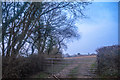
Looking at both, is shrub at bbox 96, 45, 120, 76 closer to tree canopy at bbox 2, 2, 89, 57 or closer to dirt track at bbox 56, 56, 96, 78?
dirt track at bbox 56, 56, 96, 78

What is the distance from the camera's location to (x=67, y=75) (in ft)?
20.4

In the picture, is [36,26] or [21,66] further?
[36,26]

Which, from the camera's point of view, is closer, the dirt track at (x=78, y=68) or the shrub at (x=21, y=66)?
the shrub at (x=21, y=66)

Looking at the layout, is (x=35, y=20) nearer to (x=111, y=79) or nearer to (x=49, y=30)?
(x=49, y=30)

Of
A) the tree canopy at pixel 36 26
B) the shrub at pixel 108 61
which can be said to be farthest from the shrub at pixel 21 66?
the shrub at pixel 108 61

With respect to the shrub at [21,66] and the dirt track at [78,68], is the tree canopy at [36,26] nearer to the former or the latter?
the shrub at [21,66]

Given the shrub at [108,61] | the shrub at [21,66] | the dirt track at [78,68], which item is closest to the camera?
the shrub at [108,61]

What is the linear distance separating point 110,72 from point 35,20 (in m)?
5.11

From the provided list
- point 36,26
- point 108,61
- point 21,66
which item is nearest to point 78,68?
point 108,61

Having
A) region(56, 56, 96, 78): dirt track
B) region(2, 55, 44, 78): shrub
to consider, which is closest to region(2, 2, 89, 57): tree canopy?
region(2, 55, 44, 78): shrub

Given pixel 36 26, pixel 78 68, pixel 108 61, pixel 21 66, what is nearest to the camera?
pixel 108 61

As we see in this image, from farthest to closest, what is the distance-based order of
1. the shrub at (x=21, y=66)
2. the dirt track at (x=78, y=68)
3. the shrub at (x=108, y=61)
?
the dirt track at (x=78, y=68) → the shrub at (x=21, y=66) → the shrub at (x=108, y=61)

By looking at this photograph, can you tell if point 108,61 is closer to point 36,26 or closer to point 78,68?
point 78,68

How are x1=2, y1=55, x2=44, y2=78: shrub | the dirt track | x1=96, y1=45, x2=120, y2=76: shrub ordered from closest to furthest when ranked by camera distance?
x1=96, y1=45, x2=120, y2=76: shrub
x1=2, y1=55, x2=44, y2=78: shrub
the dirt track
